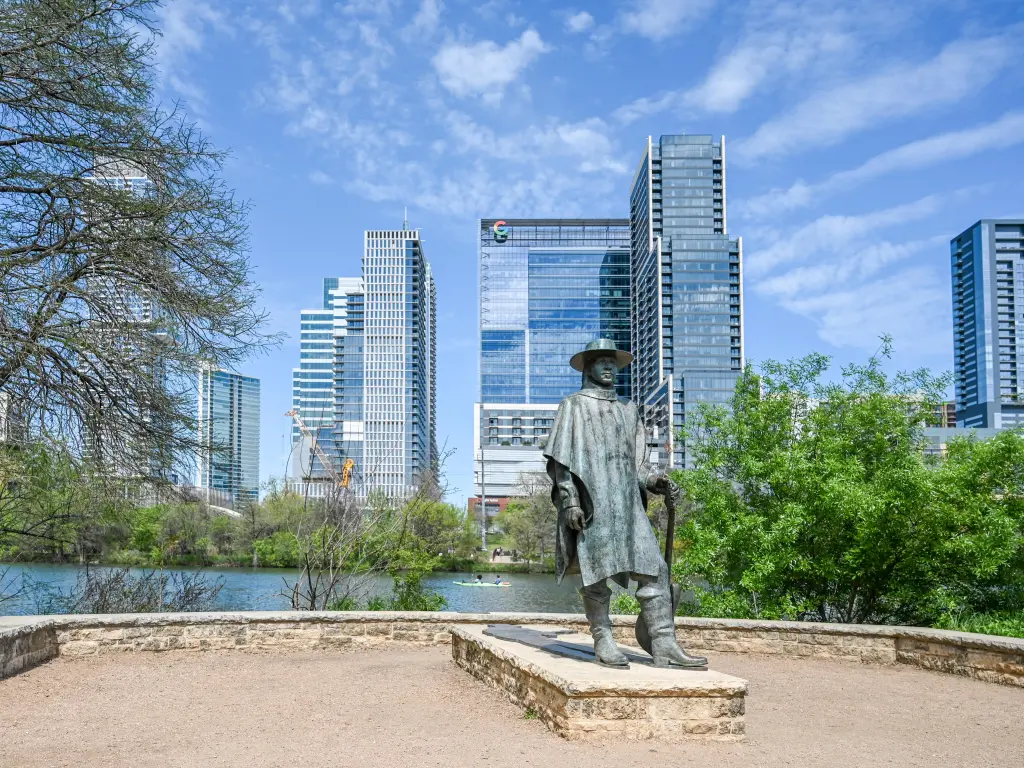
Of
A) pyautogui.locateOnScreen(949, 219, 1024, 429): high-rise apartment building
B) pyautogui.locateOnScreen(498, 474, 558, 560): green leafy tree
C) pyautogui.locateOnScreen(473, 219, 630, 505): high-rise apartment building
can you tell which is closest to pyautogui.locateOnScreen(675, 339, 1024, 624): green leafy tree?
pyautogui.locateOnScreen(498, 474, 558, 560): green leafy tree

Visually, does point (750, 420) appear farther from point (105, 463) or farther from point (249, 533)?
point (249, 533)

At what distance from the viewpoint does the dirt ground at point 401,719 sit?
16.8 feet

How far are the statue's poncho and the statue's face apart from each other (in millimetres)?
88

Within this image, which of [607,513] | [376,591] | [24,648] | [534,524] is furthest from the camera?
[534,524]

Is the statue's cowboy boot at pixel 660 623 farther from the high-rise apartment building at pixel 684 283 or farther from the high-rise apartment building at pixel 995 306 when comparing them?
the high-rise apartment building at pixel 995 306

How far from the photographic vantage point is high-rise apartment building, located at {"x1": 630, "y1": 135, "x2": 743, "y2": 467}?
126250 mm

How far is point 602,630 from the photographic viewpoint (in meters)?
6.22

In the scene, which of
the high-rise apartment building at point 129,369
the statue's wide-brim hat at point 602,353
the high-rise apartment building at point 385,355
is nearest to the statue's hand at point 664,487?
the statue's wide-brim hat at point 602,353

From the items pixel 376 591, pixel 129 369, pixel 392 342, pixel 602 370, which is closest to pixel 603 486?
pixel 602 370

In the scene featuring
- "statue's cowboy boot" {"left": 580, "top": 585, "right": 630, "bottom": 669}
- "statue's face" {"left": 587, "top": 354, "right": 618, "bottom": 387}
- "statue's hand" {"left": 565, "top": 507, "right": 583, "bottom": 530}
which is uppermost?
"statue's face" {"left": 587, "top": 354, "right": 618, "bottom": 387}

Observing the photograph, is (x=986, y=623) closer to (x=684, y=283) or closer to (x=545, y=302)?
(x=684, y=283)

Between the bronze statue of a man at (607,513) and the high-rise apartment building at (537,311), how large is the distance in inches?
6009

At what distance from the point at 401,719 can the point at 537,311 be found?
160649 mm

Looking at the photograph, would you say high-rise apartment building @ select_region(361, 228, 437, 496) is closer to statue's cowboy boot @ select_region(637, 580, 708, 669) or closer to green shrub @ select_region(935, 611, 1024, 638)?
green shrub @ select_region(935, 611, 1024, 638)
